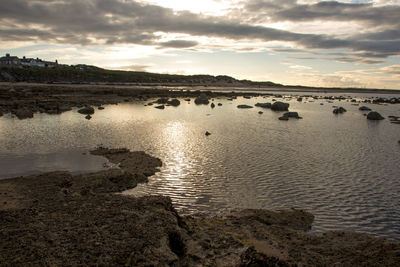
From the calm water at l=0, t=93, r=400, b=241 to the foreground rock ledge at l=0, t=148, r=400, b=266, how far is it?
1.50 m

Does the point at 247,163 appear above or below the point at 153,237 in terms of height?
below

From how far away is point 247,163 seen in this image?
1734 cm

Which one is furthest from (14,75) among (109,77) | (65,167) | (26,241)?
(26,241)

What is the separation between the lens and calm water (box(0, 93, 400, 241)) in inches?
460

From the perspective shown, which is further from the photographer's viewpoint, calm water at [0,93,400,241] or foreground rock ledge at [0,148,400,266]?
calm water at [0,93,400,241]

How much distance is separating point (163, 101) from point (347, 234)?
172 feet

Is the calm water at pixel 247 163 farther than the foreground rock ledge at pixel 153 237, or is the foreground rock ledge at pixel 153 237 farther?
the calm water at pixel 247 163

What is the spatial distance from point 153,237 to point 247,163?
1106 cm

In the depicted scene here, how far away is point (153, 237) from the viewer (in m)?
7.17

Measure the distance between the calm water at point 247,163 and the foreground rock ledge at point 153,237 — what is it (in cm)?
150

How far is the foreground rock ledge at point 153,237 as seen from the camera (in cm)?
636

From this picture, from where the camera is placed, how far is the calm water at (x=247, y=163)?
11.7 m

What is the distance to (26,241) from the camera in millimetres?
6863

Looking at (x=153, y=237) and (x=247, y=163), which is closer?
(x=153, y=237)
